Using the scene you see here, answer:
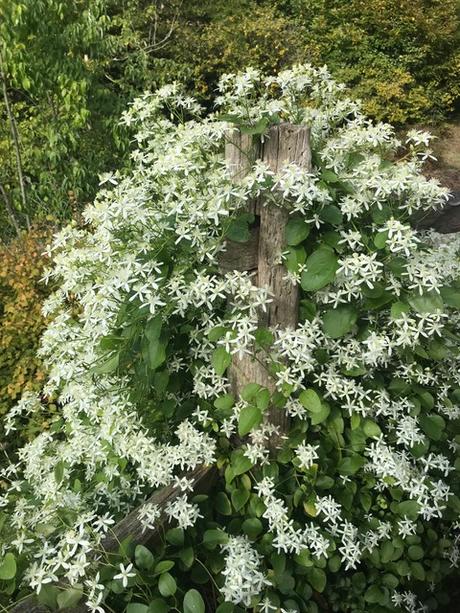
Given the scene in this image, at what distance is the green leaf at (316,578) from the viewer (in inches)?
63.2

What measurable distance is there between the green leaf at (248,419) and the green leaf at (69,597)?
52 centimetres

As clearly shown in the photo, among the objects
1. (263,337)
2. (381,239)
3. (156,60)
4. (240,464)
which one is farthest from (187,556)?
(156,60)

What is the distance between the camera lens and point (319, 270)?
1420mm

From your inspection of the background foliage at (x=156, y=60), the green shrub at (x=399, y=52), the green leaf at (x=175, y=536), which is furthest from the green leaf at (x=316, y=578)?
the green shrub at (x=399, y=52)

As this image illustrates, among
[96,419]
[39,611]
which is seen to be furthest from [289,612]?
[96,419]

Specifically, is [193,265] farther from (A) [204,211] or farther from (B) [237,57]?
(B) [237,57]

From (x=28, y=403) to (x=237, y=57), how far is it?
6072mm

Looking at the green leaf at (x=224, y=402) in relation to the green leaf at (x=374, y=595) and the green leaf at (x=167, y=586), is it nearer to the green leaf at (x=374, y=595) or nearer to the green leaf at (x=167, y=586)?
the green leaf at (x=167, y=586)

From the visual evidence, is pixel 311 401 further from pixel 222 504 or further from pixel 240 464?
pixel 222 504

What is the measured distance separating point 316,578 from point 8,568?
84cm

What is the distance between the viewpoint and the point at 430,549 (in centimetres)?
186

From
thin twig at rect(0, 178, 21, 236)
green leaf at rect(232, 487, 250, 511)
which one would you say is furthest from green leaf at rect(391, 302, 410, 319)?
thin twig at rect(0, 178, 21, 236)

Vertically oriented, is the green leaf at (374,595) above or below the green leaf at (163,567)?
below

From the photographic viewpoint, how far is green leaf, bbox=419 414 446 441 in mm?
1666
